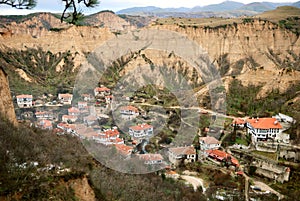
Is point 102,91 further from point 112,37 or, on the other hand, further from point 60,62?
point 112,37

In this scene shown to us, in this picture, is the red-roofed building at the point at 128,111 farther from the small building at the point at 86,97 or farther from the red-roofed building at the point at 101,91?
the red-roofed building at the point at 101,91

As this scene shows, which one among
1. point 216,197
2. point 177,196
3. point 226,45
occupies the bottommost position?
point 216,197

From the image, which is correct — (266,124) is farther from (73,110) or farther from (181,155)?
(73,110)

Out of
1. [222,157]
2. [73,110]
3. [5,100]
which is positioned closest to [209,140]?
[222,157]

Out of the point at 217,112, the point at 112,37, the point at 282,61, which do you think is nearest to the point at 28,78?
the point at 112,37

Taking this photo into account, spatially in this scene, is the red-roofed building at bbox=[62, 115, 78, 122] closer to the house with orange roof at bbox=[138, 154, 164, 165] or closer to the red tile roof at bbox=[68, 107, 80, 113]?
the red tile roof at bbox=[68, 107, 80, 113]

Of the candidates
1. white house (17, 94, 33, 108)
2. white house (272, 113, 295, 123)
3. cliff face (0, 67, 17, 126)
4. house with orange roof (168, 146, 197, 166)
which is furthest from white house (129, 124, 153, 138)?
white house (17, 94, 33, 108)

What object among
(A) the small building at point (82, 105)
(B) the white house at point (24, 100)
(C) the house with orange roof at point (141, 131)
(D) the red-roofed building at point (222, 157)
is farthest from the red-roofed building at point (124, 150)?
(B) the white house at point (24, 100)
